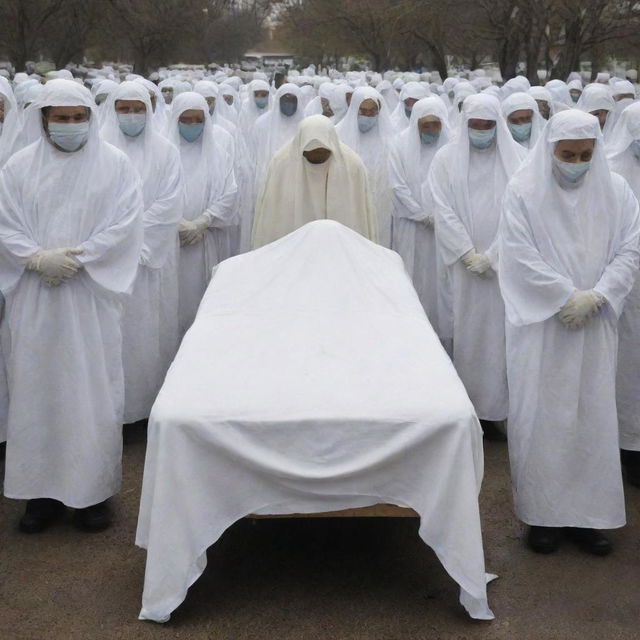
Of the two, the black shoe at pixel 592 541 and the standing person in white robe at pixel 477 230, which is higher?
the standing person in white robe at pixel 477 230

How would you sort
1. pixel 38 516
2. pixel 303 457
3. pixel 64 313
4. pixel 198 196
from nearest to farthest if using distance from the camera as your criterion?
pixel 303 457 < pixel 64 313 < pixel 38 516 < pixel 198 196

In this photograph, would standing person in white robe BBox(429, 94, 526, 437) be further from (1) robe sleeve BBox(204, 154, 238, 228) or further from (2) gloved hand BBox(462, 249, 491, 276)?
(1) robe sleeve BBox(204, 154, 238, 228)

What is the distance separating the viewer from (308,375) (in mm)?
4246

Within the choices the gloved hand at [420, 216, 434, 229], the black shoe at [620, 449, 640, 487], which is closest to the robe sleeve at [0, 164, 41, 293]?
the black shoe at [620, 449, 640, 487]

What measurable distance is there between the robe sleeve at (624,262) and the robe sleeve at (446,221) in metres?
1.65

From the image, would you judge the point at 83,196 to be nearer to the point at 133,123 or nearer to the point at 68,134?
the point at 68,134

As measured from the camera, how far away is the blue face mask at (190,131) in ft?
25.5

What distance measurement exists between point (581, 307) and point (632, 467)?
5.25ft

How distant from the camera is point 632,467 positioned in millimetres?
5840

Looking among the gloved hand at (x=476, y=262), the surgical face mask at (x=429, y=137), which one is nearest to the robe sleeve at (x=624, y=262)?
the gloved hand at (x=476, y=262)

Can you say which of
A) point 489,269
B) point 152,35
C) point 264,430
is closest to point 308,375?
point 264,430

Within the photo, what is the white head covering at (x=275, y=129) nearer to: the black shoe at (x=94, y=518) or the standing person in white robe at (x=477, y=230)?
the standing person in white robe at (x=477, y=230)

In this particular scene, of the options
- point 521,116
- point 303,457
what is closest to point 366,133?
point 521,116

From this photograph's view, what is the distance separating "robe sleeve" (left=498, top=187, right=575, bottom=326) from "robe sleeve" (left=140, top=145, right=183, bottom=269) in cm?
249
